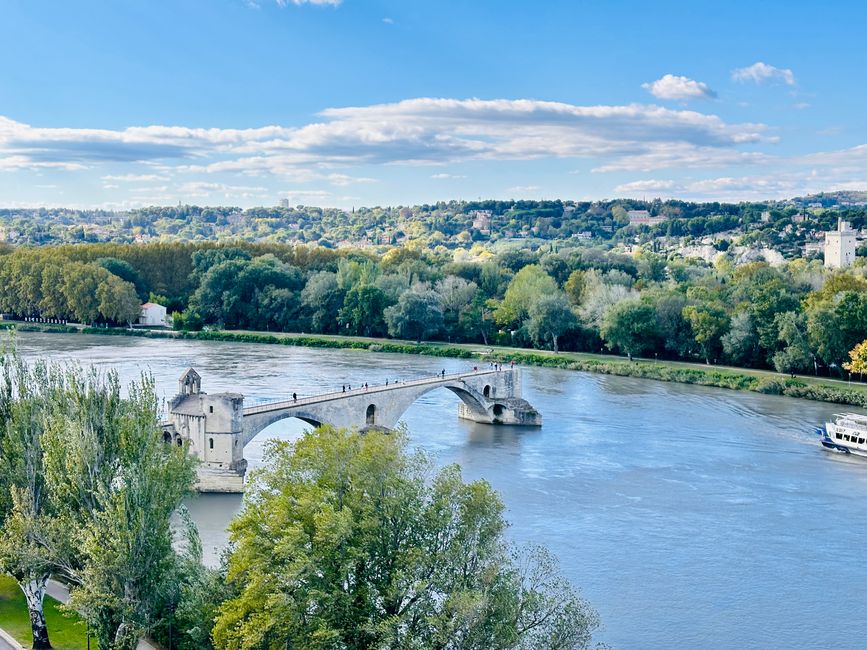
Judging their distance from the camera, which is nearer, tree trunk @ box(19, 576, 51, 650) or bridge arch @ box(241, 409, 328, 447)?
tree trunk @ box(19, 576, 51, 650)

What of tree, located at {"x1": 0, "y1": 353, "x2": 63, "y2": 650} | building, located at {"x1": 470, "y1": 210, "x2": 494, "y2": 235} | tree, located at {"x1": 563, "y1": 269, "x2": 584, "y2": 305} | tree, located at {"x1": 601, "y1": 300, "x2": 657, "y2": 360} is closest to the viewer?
tree, located at {"x1": 0, "y1": 353, "x2": 63, "y2": 650}

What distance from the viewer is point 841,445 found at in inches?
1393

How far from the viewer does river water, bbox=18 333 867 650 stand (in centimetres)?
2058

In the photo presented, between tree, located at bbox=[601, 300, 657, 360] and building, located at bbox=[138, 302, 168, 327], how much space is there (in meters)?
35.2

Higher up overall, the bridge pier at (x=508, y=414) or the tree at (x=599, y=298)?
the tree at (x=599, y=298)

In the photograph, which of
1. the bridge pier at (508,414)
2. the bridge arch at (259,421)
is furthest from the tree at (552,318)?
the bridge arch at (259,421)

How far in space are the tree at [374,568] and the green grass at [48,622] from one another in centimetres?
328

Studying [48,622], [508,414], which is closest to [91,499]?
[48,622]

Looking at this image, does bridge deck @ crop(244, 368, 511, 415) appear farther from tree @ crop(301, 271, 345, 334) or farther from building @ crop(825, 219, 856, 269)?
building @ crop(825, 219, 856, 269)

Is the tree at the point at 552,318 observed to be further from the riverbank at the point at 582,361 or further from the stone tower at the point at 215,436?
the stone tower at the point at 215,436

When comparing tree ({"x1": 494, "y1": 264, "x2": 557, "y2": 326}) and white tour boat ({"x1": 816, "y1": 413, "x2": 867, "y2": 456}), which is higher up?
tree ({"x1": 494, "y1": 264, "x2": 557, "y2": 326})

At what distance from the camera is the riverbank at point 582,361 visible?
154 ft

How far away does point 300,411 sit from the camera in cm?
3175

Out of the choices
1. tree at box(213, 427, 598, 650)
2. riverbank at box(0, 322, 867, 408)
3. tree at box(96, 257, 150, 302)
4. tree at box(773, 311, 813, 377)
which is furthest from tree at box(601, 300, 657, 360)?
tree at box(213, 427, 598, 650)
